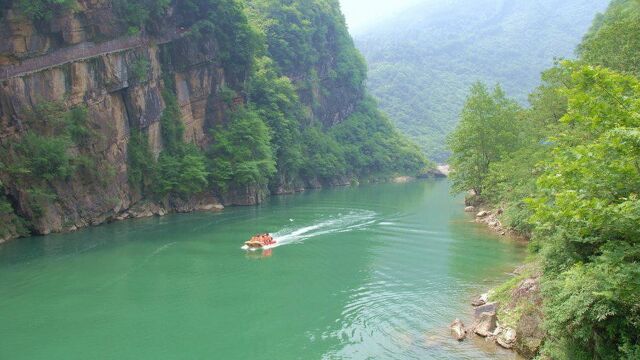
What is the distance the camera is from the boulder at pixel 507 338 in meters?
17.1

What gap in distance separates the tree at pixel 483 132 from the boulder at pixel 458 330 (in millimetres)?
27629

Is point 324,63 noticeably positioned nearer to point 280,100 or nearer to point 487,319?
point 280,100

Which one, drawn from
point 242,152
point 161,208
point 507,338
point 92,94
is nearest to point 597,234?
point 507,338

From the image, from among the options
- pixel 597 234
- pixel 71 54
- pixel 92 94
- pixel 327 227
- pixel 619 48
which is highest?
pixel 71 54

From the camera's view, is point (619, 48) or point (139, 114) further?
point (139, 114)

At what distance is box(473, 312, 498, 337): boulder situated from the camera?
18.1 metres

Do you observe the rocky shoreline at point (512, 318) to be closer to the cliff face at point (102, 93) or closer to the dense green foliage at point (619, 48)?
the dense green foliage at point (619, 48)

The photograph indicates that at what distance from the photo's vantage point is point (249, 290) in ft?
83.7

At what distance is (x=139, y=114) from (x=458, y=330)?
136 ft

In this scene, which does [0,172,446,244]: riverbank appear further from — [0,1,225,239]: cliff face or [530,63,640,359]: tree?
[530,63,640,359]: tree

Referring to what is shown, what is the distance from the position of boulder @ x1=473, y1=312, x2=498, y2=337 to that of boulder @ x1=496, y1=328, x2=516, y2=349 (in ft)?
1.47

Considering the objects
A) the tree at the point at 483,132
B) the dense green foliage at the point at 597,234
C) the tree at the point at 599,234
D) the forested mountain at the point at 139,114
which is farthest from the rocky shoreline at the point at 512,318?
the forested mountain at the point at 139,114

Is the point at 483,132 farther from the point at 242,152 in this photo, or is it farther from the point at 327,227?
the point at 242,152

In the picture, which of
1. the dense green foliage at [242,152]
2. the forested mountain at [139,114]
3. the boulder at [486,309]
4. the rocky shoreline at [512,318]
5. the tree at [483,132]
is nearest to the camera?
the rocky shoreline at [512,318]
